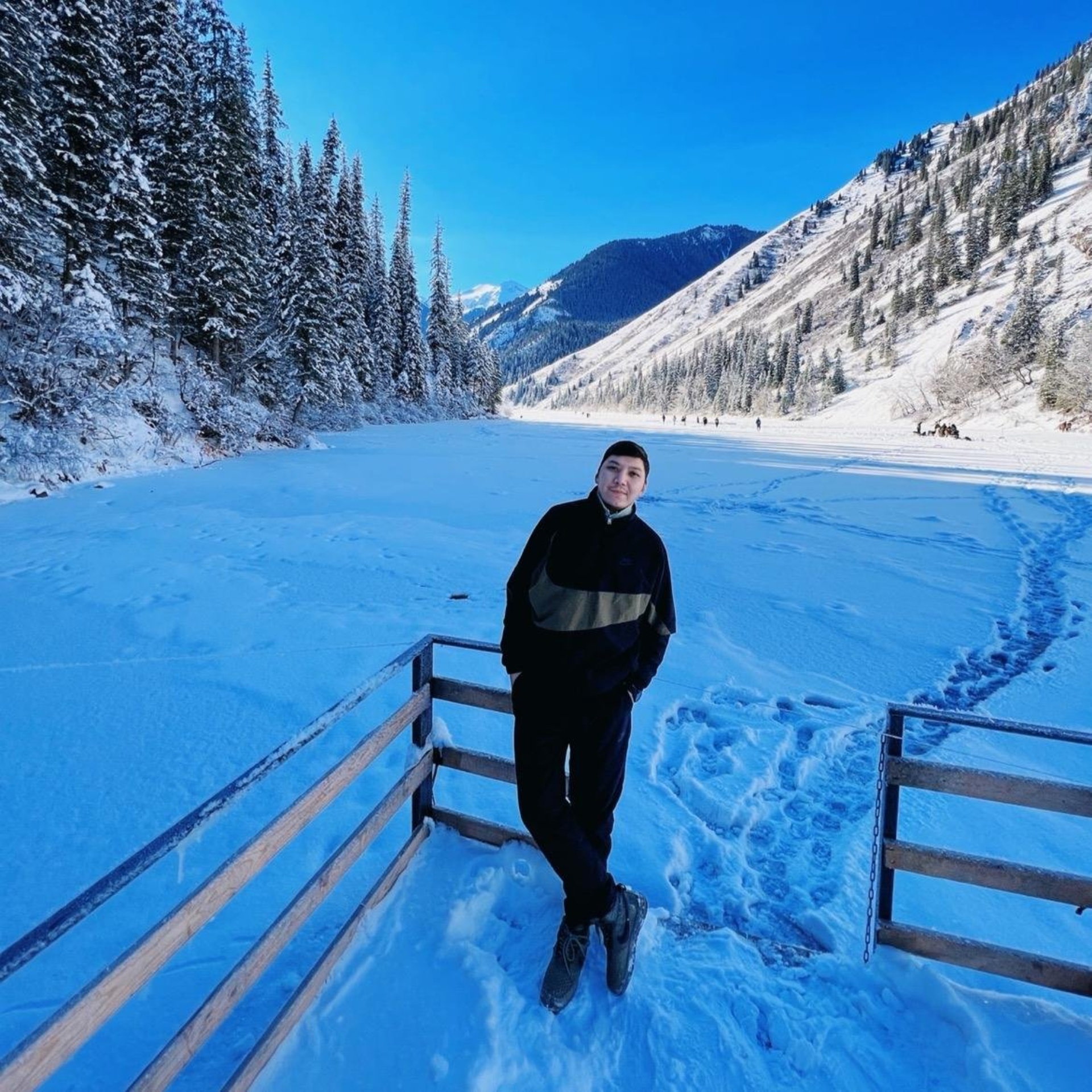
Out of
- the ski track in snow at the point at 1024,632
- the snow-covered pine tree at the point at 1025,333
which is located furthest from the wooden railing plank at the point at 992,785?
the snow-covered pine tree at the point at 1025,333

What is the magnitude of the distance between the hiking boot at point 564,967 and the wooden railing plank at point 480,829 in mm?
614

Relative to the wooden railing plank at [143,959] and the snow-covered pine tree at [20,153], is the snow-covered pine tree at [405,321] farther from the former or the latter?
the wooden railing plank at [143,959]

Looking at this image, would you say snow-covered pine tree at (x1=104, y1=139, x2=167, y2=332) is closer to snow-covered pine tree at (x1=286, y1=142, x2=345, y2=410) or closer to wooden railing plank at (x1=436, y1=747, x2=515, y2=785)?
snow-covered pine tree at (x1=286, y1=142, x2=345, y2=410)

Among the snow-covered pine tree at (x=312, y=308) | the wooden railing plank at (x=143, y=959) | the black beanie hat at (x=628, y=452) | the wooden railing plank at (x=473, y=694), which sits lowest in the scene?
the wooden railing plank at (x=473, y=694)

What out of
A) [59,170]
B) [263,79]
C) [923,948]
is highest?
[263,79]

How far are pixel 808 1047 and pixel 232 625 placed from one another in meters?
6.05

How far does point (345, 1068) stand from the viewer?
206 cm

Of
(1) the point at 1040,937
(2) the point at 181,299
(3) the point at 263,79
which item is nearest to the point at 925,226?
(3) the point at 263,79

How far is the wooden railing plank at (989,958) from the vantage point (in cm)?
226

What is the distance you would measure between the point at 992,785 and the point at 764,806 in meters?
1.70

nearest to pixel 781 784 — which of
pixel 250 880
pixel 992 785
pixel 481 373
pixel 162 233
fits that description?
pixel 992 785

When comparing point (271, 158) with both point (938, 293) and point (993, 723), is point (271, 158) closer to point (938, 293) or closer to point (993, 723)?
point (993, 723)

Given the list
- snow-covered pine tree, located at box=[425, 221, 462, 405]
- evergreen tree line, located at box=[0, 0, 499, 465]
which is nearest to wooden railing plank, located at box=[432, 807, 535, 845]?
evergreen tree line, located at box=[0, 0, 499, 465]

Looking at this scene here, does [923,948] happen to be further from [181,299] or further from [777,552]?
[181,299]
